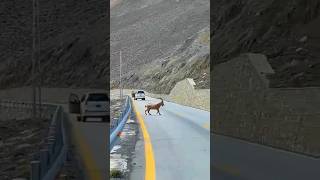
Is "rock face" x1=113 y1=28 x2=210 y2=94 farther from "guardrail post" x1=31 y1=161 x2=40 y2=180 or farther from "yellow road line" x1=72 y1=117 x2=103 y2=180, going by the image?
"guardrail post" x1=31 y1=161 x2=40 y2=180

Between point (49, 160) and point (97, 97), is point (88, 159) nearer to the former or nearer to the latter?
point (49, 160)

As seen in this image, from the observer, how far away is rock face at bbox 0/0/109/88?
347ft

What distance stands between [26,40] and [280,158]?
140055 millimetres

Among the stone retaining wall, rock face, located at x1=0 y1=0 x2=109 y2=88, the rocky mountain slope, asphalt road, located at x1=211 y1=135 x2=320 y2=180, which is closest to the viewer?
asphalt road, located at x1=211 y1=135 x2=320 y2=180

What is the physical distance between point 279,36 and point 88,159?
30.3m

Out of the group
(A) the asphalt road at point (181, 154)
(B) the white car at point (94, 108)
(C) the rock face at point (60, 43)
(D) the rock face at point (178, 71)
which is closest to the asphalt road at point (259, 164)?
(A) the asphalt road at point (181, 154)

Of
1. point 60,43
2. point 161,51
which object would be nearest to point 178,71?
point 60,43

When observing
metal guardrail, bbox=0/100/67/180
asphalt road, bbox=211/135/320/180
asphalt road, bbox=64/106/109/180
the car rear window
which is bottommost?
asphalt road, bbox=64/106/109/180

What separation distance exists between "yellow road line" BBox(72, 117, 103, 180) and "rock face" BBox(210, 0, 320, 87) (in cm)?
955

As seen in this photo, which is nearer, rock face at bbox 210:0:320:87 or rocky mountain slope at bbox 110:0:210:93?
rock face at bbox 210:0:320:87

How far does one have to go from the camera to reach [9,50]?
14212 cm

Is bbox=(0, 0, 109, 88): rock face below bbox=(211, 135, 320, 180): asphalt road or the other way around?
the other way around

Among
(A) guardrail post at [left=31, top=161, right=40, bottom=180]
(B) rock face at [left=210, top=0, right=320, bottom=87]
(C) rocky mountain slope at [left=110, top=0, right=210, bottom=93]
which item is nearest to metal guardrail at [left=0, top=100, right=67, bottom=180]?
(A) guardrail post at [left=31, top=161, right=40, bottom=180]

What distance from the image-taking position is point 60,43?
12344cm
